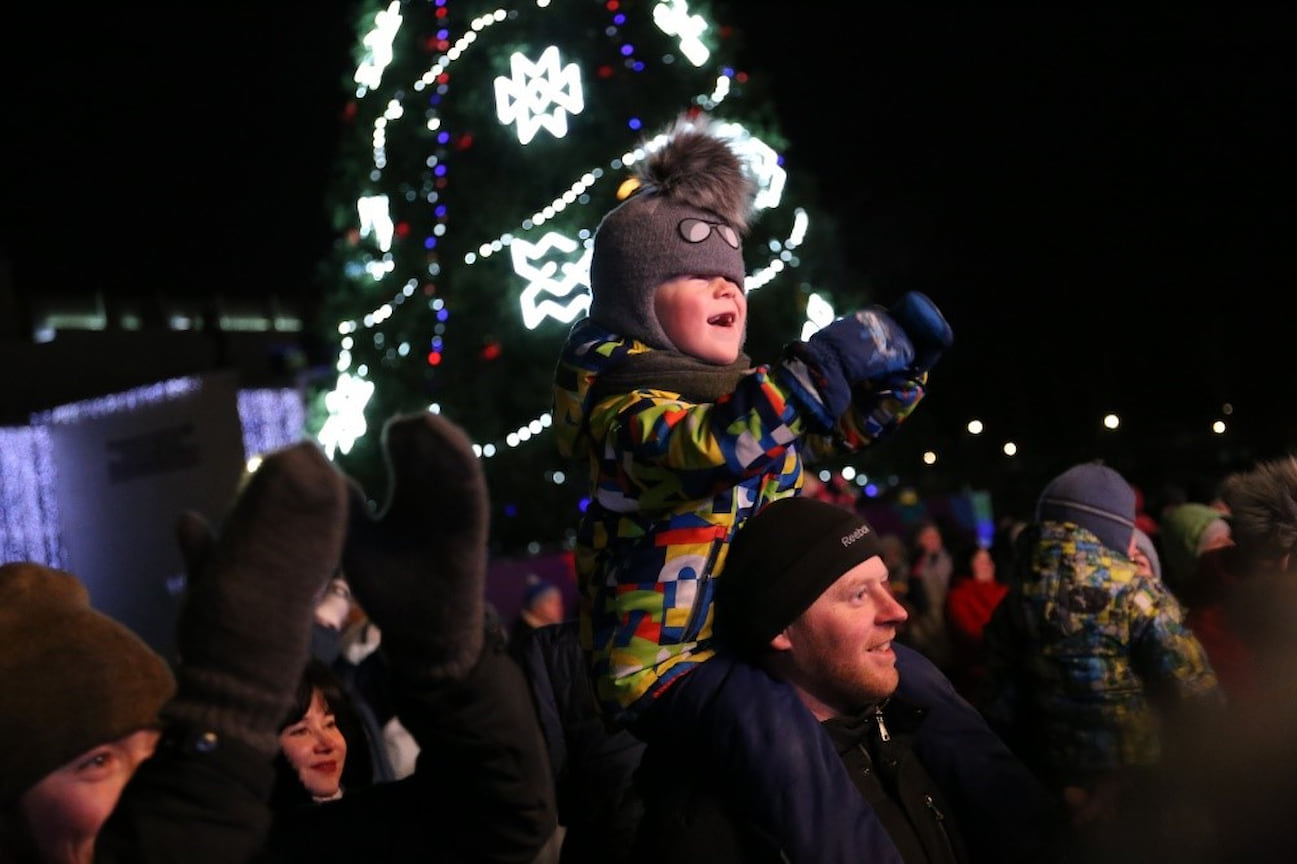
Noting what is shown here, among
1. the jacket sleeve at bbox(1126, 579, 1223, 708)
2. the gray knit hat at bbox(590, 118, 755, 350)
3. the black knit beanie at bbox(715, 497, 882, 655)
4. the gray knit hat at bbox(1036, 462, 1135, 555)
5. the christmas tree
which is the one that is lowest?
the jacket sleeve at bbox(1126, 579, 1223, 708)

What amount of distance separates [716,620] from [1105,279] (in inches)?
1060

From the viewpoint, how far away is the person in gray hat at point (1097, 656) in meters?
4.66

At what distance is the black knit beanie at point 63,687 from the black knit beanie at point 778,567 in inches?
43.7

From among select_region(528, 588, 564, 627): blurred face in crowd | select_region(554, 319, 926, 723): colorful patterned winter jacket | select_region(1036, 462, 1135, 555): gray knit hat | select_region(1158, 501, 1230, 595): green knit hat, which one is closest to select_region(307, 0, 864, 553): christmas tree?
select_region(528, 588, 564, 627): blurred face in crowd

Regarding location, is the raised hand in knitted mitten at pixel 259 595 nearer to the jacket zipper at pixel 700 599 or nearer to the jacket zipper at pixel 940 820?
the jacket zipper at pixel 700 599

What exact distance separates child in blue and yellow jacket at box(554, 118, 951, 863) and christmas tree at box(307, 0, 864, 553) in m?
9.41

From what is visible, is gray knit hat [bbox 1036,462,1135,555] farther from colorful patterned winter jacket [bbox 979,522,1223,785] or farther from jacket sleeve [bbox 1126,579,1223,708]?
jacket sleeve [bbox 1126,579,1223,708]

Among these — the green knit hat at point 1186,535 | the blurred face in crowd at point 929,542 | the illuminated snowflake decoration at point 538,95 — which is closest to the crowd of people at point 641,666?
the green knit hat at point 1186,535

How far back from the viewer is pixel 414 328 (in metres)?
13.3

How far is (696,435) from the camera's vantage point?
7.86 ft

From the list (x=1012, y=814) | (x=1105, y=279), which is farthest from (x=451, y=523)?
(x=1105, y=279)

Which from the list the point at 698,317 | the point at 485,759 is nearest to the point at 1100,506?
the point at 698,317

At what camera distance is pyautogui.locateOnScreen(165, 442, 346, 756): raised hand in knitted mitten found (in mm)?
1646

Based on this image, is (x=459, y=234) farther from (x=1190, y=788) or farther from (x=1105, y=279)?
(x=1105, y=279)
